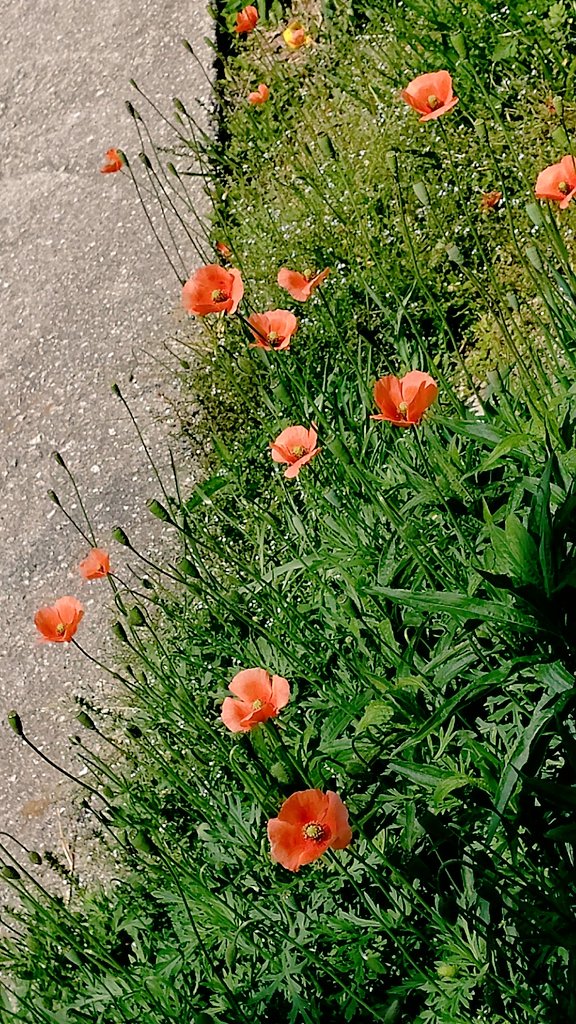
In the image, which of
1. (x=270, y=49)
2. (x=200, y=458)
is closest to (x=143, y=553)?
(x=200, y=458)

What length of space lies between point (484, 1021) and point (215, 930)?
0.56 meters

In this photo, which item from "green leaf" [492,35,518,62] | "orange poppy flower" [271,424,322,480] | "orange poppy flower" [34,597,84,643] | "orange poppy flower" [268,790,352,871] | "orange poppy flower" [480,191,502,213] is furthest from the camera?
"green leaf" [492,35,518,62]

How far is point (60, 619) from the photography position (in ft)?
8.24

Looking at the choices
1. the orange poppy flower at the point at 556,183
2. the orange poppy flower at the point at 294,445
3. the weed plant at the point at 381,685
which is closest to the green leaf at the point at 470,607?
the weed plant at the point at 381,685

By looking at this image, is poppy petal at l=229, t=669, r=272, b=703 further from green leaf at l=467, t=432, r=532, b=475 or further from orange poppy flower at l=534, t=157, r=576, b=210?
orange poppy flower at l=534, t=157, r=576, b=210

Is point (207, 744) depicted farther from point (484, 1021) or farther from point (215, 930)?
point (484, 1021)

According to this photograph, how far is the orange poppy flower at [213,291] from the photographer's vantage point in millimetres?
2436

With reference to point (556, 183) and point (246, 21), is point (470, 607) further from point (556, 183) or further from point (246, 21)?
point (246, 21)

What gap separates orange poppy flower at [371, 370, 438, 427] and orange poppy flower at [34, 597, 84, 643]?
862 millimetres

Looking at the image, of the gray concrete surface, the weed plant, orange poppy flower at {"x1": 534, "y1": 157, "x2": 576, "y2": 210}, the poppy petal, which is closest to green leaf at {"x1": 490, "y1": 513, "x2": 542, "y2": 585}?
the weed plant

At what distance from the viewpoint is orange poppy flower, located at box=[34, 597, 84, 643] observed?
248 cm

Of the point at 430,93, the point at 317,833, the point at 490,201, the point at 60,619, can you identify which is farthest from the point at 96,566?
the point at 490,201

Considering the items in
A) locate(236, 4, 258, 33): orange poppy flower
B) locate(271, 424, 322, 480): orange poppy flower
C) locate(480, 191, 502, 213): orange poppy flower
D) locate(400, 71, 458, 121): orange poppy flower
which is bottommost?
locate(480, 191, 502, 213): orange poppy flower

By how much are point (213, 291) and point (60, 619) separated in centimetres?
80
